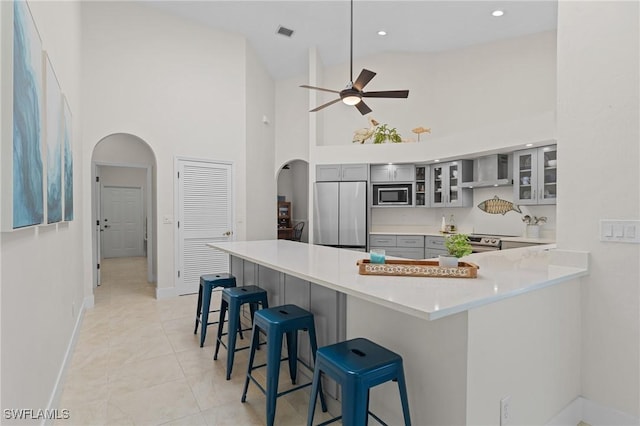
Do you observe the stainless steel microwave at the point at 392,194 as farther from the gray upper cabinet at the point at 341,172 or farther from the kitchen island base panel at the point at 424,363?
the kitchen island base panel at the point at 424,363

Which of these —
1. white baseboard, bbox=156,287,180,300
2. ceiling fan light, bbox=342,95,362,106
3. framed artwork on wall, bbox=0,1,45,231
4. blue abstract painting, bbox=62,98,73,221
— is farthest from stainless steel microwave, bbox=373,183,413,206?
framed artwork on wall, bbox=0,1,45,231

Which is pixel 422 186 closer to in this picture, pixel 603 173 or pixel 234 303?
pixel 603 173

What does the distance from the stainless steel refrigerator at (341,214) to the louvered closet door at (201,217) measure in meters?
1.54

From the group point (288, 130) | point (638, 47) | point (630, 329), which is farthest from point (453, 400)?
point (288, 130)

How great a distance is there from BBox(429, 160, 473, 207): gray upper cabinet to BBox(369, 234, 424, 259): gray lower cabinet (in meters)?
0.72

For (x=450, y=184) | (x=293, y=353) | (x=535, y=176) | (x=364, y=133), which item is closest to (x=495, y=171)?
(x=535, y=176)

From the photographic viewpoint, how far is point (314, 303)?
238 cm

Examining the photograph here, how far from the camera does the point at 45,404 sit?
1.88 meters

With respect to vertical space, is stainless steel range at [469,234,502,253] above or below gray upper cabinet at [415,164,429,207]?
below

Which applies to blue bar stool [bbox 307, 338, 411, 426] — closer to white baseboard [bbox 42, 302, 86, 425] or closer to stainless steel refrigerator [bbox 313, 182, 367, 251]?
white baseboard [bbox 42, 302, 86, 425]

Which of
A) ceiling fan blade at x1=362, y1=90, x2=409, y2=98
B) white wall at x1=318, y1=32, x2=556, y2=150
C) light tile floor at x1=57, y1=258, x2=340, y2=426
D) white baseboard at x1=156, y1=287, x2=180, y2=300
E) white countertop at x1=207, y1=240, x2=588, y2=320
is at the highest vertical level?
white wall at x1=318, y1=32, x2=556, y2=150

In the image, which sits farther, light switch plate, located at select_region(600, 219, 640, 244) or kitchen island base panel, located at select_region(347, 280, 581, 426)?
light switch plate, located at select_region(600, 219, 640, 244)

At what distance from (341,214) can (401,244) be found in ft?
3.78

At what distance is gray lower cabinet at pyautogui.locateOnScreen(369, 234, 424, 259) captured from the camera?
5.86m
